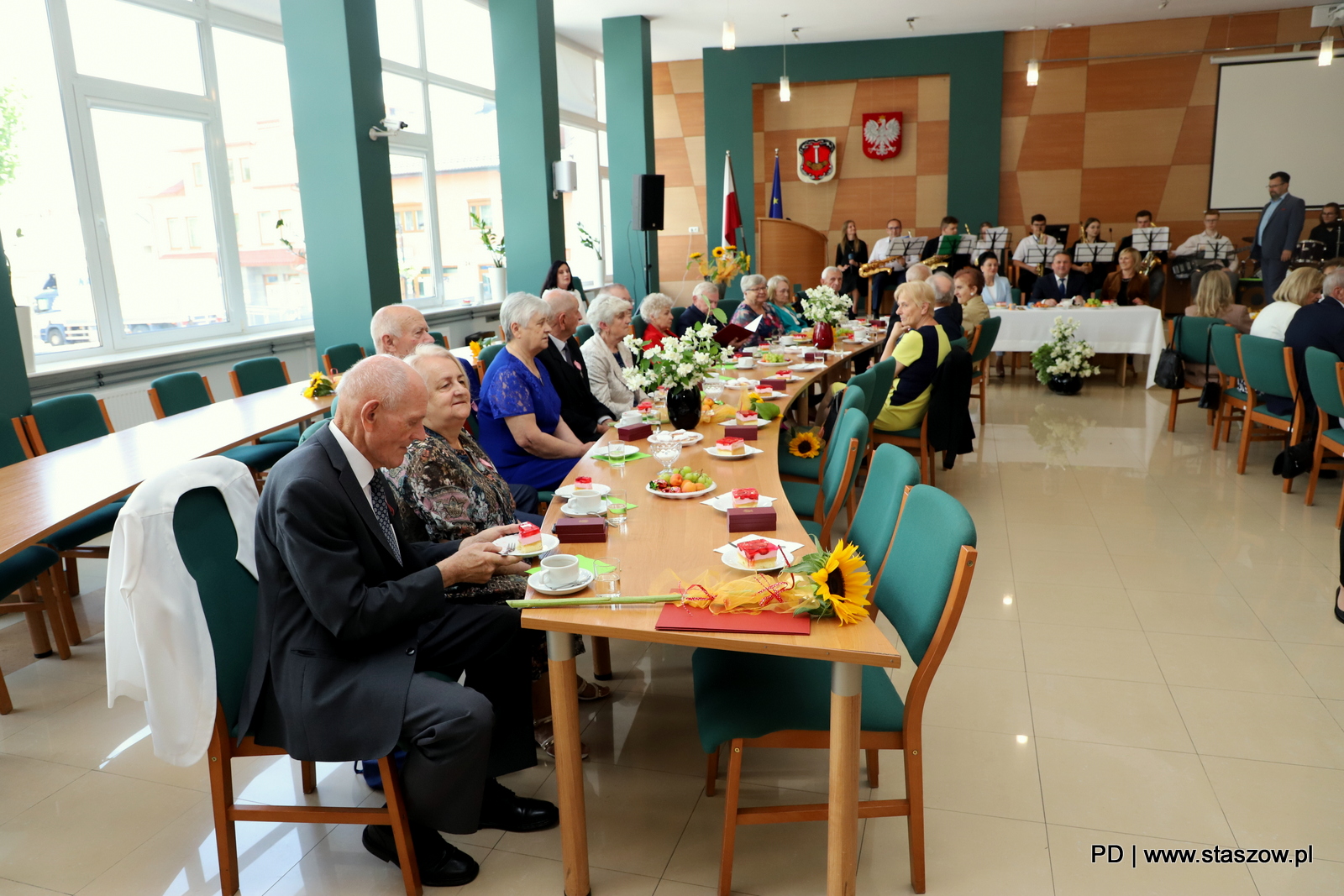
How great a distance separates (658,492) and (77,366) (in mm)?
4687

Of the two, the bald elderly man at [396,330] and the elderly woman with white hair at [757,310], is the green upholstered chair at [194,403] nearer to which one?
the bald elderly man at [396,330]

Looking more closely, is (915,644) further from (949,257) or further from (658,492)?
(949,257)

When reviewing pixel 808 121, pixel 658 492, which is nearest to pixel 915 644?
pixel 658 492

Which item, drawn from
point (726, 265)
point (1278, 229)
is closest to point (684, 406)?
point (726, 265)

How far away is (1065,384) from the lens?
355 inches

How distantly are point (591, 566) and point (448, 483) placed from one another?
67 centimetres

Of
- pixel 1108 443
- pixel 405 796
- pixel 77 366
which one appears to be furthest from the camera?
A: pixel 1108 443

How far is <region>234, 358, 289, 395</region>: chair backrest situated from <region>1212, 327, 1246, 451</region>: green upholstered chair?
6.29 metres

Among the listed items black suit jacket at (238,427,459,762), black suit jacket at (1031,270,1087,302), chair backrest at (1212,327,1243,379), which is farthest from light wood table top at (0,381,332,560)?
black suit jacket at (1031,270,1087,302)

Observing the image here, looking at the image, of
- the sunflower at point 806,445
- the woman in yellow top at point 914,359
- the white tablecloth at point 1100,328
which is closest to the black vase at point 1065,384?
the white tablecloth at point 1100,328

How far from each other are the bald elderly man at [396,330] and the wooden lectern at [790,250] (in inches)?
358

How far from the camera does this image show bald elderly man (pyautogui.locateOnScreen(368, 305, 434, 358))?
4.16 metres

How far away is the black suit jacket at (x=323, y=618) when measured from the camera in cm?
198

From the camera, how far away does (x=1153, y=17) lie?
12281 millimetres
